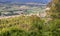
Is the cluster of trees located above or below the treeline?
above

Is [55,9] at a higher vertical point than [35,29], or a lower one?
higher

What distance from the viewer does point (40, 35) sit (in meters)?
13.8

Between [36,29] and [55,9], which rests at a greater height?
[55,9]

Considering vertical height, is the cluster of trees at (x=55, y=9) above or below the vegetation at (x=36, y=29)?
above

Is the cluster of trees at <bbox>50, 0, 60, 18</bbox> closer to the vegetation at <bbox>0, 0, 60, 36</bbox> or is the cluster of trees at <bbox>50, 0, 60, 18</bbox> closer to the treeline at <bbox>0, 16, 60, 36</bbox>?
the vegetation at <bbox>0, 0, 60, 36</bbox>

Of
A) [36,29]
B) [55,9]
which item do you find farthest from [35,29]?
[55,9]

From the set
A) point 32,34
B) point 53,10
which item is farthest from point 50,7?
point 32,34

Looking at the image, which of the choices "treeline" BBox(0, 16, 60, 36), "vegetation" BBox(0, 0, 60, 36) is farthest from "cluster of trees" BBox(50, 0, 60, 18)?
"treeline" BBox(0, 16, 60, 36)

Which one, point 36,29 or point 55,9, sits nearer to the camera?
point 36,29

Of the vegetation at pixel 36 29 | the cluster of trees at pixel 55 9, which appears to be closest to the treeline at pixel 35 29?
the vegetation at pixel 36 29

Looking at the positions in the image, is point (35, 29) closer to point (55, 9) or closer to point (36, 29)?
point (36, 29)

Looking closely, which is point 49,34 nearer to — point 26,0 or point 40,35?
point 40,35

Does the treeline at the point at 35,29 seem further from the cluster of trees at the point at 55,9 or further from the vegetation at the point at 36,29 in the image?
the cluster of trees at the point at 55,9

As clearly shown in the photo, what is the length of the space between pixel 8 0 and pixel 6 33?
79.2 m
